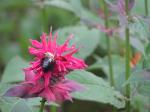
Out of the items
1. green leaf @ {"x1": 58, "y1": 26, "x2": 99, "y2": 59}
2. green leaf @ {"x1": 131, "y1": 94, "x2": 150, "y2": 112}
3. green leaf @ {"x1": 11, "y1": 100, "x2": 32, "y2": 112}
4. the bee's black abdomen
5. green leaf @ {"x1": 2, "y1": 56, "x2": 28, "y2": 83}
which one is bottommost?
green leaf @ {"x1": 131, "y1": 94, "x2": 150, "y2": 112}

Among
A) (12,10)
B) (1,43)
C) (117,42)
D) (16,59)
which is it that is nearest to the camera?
(16,59)

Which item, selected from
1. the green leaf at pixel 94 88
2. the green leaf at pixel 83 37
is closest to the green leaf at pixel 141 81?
the green leaf at pixel 94 88

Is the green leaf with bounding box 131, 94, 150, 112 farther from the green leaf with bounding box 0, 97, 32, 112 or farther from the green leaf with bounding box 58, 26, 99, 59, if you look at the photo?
the green leaf with bounding box 0, 97, 32, 112

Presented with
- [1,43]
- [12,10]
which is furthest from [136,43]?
[12,10]

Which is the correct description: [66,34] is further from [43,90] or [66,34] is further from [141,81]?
[43,90]

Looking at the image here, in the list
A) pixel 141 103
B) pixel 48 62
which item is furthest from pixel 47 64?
pixel 141 103

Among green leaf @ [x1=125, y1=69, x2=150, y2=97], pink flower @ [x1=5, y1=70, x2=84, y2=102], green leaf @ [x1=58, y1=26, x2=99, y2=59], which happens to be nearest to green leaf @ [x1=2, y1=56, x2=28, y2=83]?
green leaf @ [x1=58, y1=26, x2=99, y2=59]

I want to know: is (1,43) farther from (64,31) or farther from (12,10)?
(64,31)
